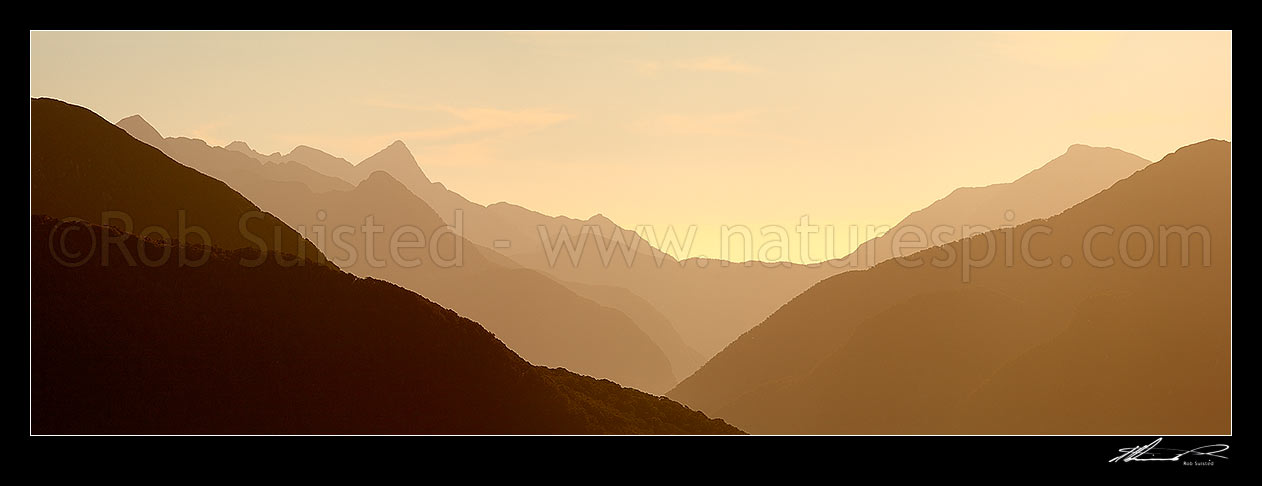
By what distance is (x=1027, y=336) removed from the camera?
63094mm

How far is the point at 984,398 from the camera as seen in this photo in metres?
61.4

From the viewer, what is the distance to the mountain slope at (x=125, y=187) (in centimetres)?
3525

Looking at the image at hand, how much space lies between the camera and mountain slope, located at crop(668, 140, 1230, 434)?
56.8 metres

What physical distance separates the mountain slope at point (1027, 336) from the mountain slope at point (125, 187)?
44053 mm

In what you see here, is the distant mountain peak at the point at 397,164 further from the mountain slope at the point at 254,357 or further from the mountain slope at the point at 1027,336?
the mountain slope at the point at 254,357

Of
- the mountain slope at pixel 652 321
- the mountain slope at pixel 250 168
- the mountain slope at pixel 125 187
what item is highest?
the mountain slope at pixel 250 168

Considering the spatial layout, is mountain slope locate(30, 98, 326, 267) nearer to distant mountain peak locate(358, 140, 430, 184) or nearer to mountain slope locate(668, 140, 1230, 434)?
mountain slope locate(668, 140, 1230, 434)

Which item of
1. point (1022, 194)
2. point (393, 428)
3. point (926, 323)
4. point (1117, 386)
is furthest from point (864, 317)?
point (393, 428)

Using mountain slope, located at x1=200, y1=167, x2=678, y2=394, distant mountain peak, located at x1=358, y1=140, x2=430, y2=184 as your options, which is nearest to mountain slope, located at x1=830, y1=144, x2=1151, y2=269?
mountain slope, located at x1=200, y1=167, x2=678, y2=394

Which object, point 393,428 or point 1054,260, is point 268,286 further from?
point 1054,260
